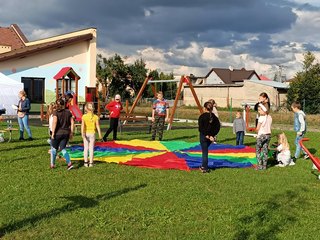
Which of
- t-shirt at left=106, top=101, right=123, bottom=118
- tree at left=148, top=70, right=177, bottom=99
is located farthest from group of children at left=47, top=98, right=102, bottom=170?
tree at left=148, top=70, right=177, bottom=99

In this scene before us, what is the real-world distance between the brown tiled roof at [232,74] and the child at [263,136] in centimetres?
8094

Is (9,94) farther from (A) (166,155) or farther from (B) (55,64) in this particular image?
(A) (166,155)

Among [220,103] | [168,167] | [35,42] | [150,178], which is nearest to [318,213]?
[150,178]

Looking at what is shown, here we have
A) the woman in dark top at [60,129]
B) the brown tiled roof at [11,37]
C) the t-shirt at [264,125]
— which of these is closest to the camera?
the woman in dark top at [60,129]

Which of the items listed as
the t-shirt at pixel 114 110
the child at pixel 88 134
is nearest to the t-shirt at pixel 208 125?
the child at pixel 88 134

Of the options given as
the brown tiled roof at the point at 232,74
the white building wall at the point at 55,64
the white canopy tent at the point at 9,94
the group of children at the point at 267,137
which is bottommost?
the group of children at the point at 267,137

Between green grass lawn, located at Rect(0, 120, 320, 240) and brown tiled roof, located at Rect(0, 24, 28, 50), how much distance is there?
3719 centimetres

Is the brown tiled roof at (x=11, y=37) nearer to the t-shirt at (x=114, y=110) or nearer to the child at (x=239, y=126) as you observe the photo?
the t-shirt at (x=114, y=110)

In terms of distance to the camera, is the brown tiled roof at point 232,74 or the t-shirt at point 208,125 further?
the brown tiled roof at point 232,74

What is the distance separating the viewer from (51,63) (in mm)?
37656

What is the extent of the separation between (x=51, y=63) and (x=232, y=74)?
62.2 m

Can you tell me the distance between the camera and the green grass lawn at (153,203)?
554cm

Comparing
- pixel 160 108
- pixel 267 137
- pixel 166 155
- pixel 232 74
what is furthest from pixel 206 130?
pixel 232 74

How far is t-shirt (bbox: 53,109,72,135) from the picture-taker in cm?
984
